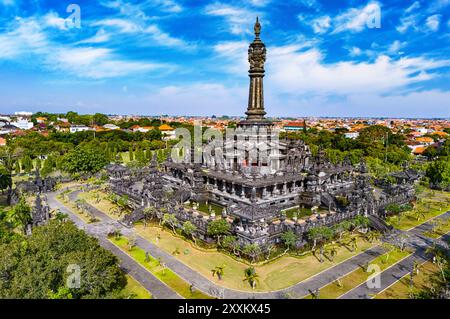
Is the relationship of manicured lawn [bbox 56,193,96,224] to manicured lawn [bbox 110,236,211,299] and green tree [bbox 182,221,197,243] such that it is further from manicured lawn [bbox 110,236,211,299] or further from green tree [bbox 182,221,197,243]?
green tree [bbox 182,221,197,243]

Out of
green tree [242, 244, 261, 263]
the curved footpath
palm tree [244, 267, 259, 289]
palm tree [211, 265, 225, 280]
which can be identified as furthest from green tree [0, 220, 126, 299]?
green tree [242, 244, 261, 263]

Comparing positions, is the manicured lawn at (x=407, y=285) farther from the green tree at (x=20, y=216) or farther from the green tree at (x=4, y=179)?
the green tree at (x=4, y=179)

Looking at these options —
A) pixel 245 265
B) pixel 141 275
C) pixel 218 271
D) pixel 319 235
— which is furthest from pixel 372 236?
pixel 141 275

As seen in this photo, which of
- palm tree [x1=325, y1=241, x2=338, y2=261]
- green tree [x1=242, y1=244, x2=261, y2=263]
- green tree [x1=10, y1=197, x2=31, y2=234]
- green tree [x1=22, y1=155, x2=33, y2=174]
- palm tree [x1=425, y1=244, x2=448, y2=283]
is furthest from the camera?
green tree [x1=22, y1=155, x2=33, y2=174]

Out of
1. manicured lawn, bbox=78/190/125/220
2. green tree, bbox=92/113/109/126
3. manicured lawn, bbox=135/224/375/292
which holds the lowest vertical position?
manicured lawn, bbox=135/224/375/292

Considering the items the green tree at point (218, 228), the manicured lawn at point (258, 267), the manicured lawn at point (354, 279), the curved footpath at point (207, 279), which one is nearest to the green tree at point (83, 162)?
the curved footpath at point (207, 279)
